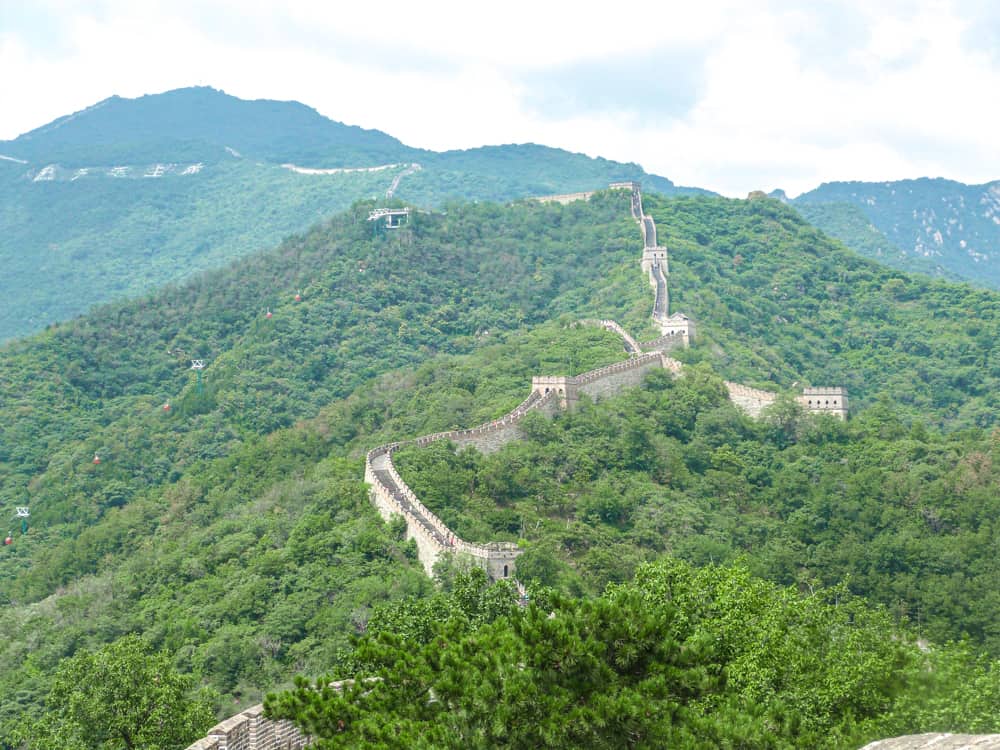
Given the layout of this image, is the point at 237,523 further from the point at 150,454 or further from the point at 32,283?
the point at 32,283

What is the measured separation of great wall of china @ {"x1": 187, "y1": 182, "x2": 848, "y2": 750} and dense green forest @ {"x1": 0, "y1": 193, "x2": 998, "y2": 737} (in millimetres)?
1008

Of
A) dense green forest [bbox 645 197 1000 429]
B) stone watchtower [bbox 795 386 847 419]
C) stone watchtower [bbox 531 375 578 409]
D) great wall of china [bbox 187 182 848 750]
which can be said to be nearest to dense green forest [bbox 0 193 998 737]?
dense green forest [bbox 645 197 1000 429]

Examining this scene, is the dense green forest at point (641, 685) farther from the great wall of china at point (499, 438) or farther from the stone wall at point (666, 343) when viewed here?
the stone wall at point (666, 343)

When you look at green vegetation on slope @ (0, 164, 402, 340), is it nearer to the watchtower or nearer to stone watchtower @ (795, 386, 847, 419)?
the watchtower

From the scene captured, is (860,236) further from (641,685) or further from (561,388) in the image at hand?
(641,685)

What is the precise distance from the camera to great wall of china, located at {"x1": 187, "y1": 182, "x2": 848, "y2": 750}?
2603 cm

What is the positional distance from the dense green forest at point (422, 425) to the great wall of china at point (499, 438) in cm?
101

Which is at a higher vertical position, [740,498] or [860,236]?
[860,236]

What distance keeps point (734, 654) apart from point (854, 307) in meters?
79.1

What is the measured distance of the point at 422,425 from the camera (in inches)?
2635

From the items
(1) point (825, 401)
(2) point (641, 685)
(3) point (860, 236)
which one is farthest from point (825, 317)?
(2) point (641, 685)

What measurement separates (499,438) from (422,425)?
860 centimetres

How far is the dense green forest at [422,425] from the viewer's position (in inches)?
2004

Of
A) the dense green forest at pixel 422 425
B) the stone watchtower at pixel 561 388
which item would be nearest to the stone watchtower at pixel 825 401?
the dense green forest at pixel 422 425
